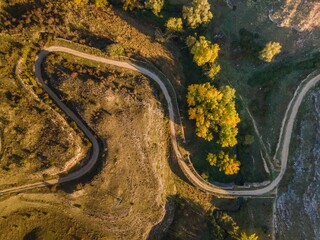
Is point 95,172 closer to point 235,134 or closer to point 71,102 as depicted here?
point 71,102

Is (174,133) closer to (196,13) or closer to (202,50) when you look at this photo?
(202,50)

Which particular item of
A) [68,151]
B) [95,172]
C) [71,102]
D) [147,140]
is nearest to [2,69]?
[71,102]

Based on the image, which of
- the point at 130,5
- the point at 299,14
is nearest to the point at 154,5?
the point at 130,5

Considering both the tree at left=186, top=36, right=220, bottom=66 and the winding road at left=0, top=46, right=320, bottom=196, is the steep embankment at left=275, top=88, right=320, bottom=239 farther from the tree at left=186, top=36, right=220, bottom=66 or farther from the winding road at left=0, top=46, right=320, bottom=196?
the tree at left=186, top=36, right=220, bottom=66

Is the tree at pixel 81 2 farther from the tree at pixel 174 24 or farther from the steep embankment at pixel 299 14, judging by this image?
the steep embankment at pixel 299 14

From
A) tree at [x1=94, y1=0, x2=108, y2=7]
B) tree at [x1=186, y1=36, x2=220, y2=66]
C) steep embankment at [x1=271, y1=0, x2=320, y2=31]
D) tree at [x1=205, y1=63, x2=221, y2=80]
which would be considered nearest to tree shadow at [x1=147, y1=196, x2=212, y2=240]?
tree at [x1=205, y1=63, x2=221, y2=80]

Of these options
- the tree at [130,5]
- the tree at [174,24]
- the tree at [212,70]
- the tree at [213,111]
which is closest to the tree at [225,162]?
the tree at [213,111]
